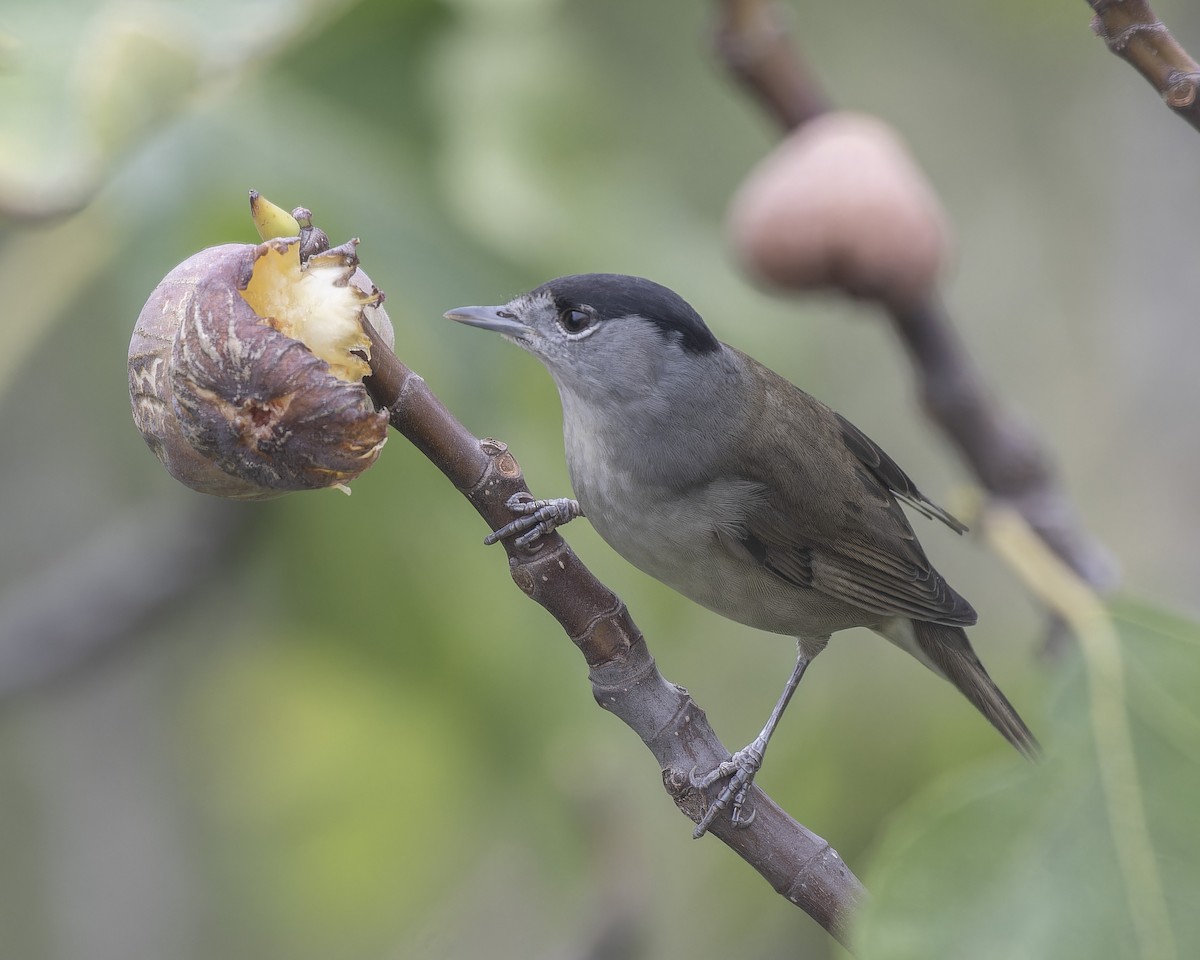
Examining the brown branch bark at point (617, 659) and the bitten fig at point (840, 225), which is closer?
the brown branch bark at point (617, 659)

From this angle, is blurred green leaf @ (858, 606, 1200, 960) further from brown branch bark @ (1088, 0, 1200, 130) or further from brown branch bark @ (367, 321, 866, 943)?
brown branch bark @ (1088, 0, 1200, 130)

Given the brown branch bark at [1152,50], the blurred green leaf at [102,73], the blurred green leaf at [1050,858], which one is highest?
the blurred green leaf at [102,73]

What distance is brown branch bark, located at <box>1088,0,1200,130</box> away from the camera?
52.5 inches

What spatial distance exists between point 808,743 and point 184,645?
2379mm

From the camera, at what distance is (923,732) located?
2.94 meters

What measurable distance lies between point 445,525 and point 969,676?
3.95 ft

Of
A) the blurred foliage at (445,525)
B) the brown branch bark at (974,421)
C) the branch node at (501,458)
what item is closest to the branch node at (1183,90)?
the blurred foliage at (445,525)

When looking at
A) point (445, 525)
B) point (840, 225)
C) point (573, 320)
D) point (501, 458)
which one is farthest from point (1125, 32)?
point (445, 525)

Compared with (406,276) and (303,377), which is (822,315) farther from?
(303,377)

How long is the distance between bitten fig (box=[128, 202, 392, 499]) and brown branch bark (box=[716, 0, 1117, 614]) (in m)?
1.56

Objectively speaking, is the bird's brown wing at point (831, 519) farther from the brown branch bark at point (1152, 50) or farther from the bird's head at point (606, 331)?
the brown branch bark at point (1152, 50)

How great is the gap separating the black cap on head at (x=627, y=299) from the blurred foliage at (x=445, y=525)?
185 millimetres

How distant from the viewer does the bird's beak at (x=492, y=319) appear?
8.30 feet

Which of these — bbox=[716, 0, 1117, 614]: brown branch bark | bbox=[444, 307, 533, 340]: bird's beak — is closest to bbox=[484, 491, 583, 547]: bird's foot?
bbox=[444, 307, 533, 340]: bird's beak
